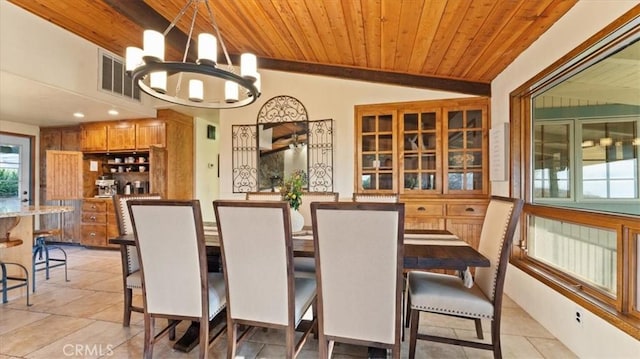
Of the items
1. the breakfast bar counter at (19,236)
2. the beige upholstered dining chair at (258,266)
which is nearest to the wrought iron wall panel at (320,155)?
the beige upholstered dining chair at (258,266)

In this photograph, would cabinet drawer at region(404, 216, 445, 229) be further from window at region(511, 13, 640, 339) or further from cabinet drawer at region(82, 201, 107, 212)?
cabinet drawer at region(82, 201, 107, 212)

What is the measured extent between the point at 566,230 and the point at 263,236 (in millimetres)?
2404

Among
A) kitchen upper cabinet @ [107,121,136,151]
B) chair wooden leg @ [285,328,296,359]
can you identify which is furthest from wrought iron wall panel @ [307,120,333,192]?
kitchen upper cabinet @ [107,121,136,151]

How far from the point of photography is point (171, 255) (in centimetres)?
181

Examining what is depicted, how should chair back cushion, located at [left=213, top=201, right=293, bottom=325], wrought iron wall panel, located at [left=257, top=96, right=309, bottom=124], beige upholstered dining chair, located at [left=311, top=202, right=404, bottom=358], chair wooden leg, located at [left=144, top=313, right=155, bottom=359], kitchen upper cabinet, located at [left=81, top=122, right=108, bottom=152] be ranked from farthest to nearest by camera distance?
kitchen upper cabinet, located at [left=81, top=122, right=108, bottom=152] → wrought iron wall panel, located at [left=257, top=96, right=309, bottom=124] → chair wooden leg, located at [left=144, top=313, right=155, bottom=359] → chair back cushion, located at [left=213, top=201, right=293, bottom=325] → beige upholstered dining chair, located at [left=311, top=202, right=404, bottom=358]

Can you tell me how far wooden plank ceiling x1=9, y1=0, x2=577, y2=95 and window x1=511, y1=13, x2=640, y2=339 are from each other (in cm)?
48

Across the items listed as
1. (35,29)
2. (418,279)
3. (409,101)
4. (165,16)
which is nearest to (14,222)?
(35,29)

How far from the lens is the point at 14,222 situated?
3.06 metres

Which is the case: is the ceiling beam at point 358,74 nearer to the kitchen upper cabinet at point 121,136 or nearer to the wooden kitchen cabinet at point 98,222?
the kitchen upper cabinet at point 121,136

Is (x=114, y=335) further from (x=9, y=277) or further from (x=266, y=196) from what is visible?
(x=9, y=277)

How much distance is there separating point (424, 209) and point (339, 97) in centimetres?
193

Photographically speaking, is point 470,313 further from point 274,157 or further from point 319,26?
point 274,157

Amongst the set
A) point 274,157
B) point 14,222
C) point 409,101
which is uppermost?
point 409,101

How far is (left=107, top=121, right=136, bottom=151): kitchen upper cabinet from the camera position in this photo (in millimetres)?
5230
